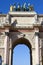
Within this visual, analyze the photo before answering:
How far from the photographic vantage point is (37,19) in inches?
1245

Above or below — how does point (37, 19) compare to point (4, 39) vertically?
above

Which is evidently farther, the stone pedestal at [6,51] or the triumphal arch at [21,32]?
the triumphal arch at [21,32]

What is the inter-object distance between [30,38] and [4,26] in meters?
3.77

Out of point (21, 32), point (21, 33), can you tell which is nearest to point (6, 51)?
point (21, 33)

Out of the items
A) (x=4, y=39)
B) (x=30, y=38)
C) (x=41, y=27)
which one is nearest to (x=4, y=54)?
(x=4, y=39)

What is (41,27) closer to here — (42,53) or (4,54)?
(42,53)

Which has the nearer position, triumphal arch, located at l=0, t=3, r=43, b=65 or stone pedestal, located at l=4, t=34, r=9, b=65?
stone pedestal, located at l=4, t=34, r=9, b=65

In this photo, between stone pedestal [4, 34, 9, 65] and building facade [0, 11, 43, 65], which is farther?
building facade [0, 11, 43, 65]

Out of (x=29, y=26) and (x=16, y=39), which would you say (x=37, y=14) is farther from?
(x=16, y=39)

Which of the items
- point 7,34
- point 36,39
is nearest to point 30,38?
point 36,39

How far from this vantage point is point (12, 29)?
31.3 metres

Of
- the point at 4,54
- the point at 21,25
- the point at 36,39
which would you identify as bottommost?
the point at 4,54

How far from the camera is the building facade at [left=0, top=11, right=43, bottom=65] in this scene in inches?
1192

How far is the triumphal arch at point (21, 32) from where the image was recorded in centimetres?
3028
